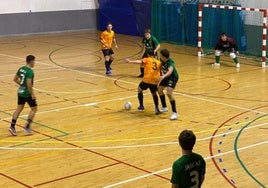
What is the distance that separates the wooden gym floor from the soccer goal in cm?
213

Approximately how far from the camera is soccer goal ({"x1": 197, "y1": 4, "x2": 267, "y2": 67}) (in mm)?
24391

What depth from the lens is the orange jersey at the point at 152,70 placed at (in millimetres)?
14023

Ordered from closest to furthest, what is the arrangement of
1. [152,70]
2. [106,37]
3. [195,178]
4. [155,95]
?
[195,178] → [152,70] → [155,95] → [106,37]

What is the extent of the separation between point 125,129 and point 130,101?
2.88 meters

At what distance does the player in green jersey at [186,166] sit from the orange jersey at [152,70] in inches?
305

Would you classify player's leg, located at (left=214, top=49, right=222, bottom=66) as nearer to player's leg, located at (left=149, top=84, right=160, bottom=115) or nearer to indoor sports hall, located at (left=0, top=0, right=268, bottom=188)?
indoor sports hall, located at (left=0, top=0, right=268, bottom=188)

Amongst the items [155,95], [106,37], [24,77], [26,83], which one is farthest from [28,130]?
[106,37]

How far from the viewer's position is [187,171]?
20.6ft

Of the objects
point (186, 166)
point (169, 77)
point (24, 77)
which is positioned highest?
point (186, 166)

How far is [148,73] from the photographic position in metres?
14.1

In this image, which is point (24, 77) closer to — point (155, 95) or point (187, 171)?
point (155, 95)

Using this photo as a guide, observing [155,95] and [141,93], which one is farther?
[141,93]

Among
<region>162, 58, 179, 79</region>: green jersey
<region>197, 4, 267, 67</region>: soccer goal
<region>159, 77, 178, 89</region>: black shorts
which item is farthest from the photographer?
<region>197, 4, 267, 67</region>: soccer goal

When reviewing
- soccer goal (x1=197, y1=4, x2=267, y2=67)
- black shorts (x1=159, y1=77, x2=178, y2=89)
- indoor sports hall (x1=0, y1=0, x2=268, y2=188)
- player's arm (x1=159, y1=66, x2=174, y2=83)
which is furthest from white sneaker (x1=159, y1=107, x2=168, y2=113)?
soccer goal (x1=197, y1=4, x2=267, y2=67)
